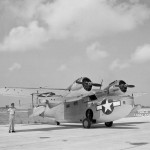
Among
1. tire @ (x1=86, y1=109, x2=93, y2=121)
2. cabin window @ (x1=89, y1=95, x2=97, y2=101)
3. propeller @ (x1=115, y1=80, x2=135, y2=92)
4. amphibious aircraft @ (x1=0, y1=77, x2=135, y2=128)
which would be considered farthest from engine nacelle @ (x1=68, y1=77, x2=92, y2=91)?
propeller @ (x1=115, y1=80, x2=135, y2=92)

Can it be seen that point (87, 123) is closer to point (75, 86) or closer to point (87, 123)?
point (87, 123)

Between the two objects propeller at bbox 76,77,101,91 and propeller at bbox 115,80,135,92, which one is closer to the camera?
propeller at bbox 76,77,101,91

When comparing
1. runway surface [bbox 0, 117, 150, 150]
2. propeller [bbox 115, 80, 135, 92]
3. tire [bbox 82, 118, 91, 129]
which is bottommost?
runway surface [bbox 0, 117, 150, 150]

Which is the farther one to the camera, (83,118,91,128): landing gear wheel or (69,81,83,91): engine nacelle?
(83,118,91,128): landing gear wheel

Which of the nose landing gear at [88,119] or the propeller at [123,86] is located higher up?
the propeller at [123,86]

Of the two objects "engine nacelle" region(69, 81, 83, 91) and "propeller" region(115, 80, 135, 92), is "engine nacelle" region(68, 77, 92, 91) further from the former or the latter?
"propeller" region(115, 80, 135, 92)

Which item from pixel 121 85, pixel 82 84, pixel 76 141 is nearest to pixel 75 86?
pixel 82 84

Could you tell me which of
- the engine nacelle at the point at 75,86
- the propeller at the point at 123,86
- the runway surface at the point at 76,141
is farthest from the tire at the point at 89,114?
the runway surface at the point at 76,141

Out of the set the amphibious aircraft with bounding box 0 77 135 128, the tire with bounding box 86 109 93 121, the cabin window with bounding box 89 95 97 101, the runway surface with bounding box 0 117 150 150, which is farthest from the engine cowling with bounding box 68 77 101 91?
the runway surface with bounding box 0 117 150 150

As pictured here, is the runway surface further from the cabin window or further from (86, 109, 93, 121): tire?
the cabin window

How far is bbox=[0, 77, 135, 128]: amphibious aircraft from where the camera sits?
19766mm

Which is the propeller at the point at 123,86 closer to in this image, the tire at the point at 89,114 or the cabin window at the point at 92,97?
the cabin window at the point at 92,97

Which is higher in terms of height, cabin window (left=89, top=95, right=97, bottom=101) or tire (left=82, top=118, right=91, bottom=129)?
cabin window (left=89, top=95, right=97, bottom=101)

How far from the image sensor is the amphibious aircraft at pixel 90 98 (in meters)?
19.8
